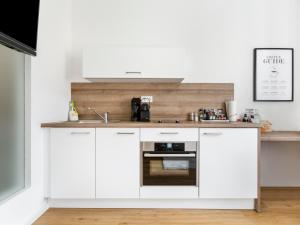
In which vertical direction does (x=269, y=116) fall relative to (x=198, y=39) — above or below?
below

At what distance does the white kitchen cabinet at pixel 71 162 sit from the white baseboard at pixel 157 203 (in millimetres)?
153

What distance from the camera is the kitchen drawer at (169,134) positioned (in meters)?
2.77

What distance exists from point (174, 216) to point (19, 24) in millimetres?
2119

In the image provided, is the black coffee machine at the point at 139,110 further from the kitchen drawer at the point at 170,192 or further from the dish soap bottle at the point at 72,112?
the kitchen drawer at the point at 170,192

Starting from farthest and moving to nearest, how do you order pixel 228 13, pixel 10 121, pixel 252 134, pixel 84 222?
pixel 228 13, pixel 252 134, pixel 84 222, pixel 10 121

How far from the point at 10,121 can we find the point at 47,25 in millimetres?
1123

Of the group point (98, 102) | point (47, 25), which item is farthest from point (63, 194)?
point (47, 25)

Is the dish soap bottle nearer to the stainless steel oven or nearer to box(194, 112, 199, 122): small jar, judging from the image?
the stainless steel oven

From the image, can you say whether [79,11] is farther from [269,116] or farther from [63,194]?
[269,116]

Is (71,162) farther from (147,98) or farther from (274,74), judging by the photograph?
(274,74)

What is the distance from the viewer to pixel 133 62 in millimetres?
3027

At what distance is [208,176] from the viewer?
2.76 metres

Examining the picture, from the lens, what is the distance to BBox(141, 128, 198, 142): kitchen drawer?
2766mm

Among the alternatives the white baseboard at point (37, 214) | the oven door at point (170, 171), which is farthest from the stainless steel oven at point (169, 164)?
the white baseboard at point (37, 214)
